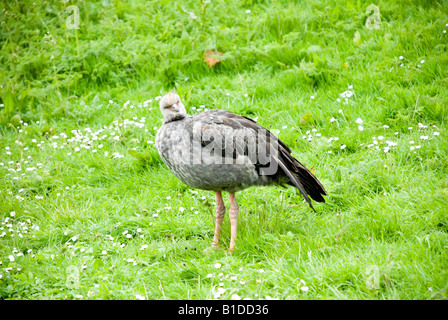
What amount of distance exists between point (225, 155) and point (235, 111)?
2238mm

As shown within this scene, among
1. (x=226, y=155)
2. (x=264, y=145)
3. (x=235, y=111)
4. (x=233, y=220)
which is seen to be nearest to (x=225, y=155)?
(x=226, y=155)

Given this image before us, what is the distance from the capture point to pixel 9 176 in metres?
6.04

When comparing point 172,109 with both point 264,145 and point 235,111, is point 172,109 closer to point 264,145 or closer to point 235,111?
point 264,145

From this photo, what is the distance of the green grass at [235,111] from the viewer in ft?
13.3

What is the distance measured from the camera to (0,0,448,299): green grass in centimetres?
405

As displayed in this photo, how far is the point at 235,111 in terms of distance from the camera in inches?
257

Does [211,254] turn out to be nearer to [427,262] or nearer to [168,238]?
[168,238]

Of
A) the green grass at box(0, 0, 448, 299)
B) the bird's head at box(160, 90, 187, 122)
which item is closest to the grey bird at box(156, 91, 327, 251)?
the bird's head at box(160, 90, 187, 122)

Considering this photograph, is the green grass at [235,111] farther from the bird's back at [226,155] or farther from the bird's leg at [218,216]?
the bird's back at [226,155]

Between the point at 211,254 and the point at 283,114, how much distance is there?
2562 millimetres

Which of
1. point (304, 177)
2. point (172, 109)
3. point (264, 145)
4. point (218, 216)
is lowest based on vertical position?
point (218, 216)

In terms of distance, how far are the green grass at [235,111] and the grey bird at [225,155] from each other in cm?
38

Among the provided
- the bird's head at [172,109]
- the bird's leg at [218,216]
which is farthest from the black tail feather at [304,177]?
the bird's head at [172,109]
